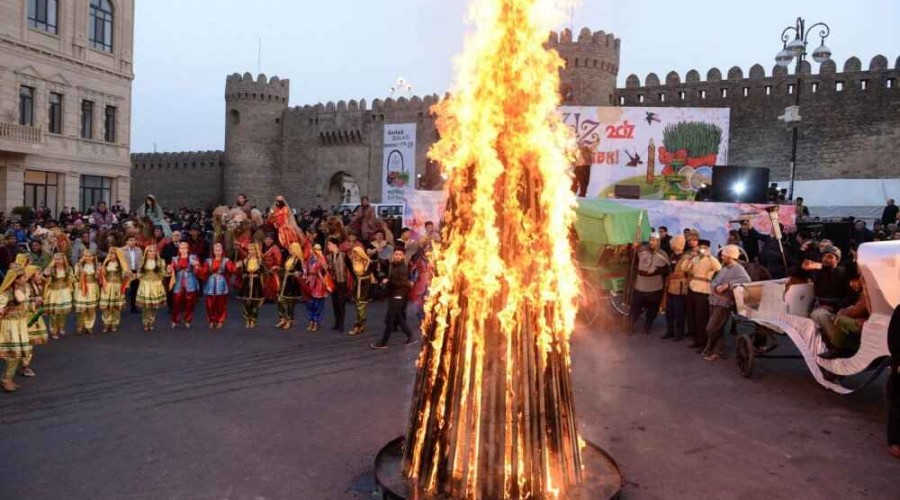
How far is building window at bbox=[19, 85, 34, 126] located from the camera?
26.1 meters

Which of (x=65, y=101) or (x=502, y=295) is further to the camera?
(x=65, y=101)

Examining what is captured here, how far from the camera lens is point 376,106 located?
143 feet

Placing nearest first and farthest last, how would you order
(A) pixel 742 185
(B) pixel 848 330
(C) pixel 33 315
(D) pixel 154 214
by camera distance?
1. (B) pixel 848 330
2. (C) pixel 33 315
3. (D) pixel 154 214
4. (A) pixel 742 185

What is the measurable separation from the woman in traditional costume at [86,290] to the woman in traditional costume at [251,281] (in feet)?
7.42

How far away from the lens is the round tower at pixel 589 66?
113 feet

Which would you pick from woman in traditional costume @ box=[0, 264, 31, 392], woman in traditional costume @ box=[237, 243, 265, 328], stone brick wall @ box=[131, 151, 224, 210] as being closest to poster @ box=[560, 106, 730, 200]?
woman in traditional costume @ box=[237, 243, 265, 328]

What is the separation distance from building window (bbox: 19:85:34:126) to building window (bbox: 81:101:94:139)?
2.36 meters

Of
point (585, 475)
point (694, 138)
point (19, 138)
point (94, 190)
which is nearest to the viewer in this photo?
point (585, 475)

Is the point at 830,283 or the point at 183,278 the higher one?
the point at 830,283

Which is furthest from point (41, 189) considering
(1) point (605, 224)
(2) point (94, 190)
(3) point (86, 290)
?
(1) point (605, 224)

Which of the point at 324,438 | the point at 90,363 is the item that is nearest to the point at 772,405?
the point at 324,438

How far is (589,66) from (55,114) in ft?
84.2

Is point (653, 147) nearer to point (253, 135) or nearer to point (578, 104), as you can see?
point (578, 104)

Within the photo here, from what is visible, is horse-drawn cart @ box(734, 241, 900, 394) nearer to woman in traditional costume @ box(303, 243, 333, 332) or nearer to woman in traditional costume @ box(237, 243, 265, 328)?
woman in traditional costume @ box(303, 243, 333, 332)
